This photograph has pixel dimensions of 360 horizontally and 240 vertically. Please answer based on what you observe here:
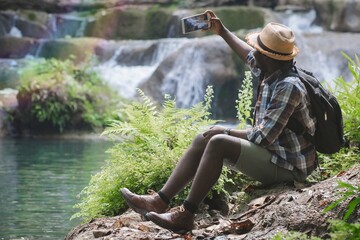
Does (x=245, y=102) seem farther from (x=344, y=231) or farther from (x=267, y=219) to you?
(x=344, y=231)

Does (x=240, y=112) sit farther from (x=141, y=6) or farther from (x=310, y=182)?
(x=141, y=6)

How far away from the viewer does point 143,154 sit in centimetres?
727

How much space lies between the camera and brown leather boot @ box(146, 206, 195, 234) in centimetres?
579

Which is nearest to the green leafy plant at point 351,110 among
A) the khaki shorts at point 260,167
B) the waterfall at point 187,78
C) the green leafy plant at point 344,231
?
the khaki shorts at point 260,167

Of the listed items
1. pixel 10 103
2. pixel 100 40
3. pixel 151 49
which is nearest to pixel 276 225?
pixel 10 103

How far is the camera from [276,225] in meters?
5.48

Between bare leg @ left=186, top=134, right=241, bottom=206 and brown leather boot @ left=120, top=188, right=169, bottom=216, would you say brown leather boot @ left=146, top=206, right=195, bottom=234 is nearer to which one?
bare leg @ left=186, top=134, right=241, bottom=206

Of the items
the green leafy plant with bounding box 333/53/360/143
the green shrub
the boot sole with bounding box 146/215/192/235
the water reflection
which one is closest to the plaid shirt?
the boot sole with bounding box 146/215/192/235

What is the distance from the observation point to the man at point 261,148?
5816mm

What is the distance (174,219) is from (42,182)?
7677 mm

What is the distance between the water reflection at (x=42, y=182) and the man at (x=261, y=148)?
3.00m

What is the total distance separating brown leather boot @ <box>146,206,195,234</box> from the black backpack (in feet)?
3.56

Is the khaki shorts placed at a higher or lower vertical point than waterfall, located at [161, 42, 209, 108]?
higher

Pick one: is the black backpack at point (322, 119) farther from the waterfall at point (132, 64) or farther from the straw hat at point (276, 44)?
the waterfall at point (132, 64)
